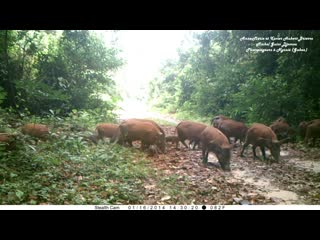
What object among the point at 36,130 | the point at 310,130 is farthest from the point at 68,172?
the point at 310,130

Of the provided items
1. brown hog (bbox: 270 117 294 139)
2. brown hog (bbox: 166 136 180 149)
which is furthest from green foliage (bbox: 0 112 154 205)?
brown hog (bbox: 270 117 294 139)

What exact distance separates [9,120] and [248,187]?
3.21 meters

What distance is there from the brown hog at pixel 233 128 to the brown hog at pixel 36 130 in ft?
7.58

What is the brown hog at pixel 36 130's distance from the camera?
470 cm

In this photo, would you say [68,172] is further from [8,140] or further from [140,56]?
[140,56]

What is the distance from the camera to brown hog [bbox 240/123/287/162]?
4.84 meters

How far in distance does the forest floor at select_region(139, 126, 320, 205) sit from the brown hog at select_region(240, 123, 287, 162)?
0.34 ft

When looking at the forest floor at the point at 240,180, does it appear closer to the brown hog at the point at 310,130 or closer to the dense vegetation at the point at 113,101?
the dense vegetation at the point at 113,101

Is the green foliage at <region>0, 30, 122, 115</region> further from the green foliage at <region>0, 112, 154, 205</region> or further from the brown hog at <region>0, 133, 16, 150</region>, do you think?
the brown hog at <region>0, 133, 16, 150</region>

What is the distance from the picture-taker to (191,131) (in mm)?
5012
